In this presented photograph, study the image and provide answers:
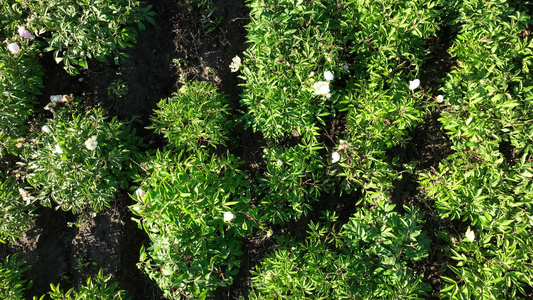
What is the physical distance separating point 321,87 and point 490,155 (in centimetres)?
192

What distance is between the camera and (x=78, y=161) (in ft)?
10.5

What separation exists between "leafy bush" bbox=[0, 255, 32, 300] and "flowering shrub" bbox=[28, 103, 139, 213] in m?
0.78

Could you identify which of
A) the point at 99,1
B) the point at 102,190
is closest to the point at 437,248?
the point at 102,190

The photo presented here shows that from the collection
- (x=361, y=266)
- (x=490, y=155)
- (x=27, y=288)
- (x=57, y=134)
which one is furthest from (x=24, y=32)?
(x=490, y=155)

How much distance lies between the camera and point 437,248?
3.81m

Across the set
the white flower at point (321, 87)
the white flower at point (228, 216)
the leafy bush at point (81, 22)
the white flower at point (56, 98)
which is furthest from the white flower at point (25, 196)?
the white flower at point (321, 87)

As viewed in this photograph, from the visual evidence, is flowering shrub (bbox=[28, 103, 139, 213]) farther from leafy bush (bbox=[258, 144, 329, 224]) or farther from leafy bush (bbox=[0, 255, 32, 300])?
leafy bush (bbox=[258, 144, 329, 224])

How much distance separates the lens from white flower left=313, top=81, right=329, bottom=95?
119 inches

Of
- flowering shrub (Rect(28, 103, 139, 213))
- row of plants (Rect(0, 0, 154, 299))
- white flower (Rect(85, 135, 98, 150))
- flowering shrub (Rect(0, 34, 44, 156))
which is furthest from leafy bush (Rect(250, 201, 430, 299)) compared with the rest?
flowering shrub (Rect(0, 34, 44, 156))

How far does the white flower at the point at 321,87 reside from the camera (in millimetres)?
3025

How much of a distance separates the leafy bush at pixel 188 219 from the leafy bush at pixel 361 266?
1.79ft

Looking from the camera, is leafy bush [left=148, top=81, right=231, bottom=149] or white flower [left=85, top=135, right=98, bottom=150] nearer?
white flower [left=85, top=135, right=98, bottom=150]

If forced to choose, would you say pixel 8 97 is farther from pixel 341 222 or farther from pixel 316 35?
pixel 341 222

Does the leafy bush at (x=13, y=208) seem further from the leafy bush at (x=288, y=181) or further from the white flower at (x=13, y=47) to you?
the leafy bush at (x=288, y=181)
